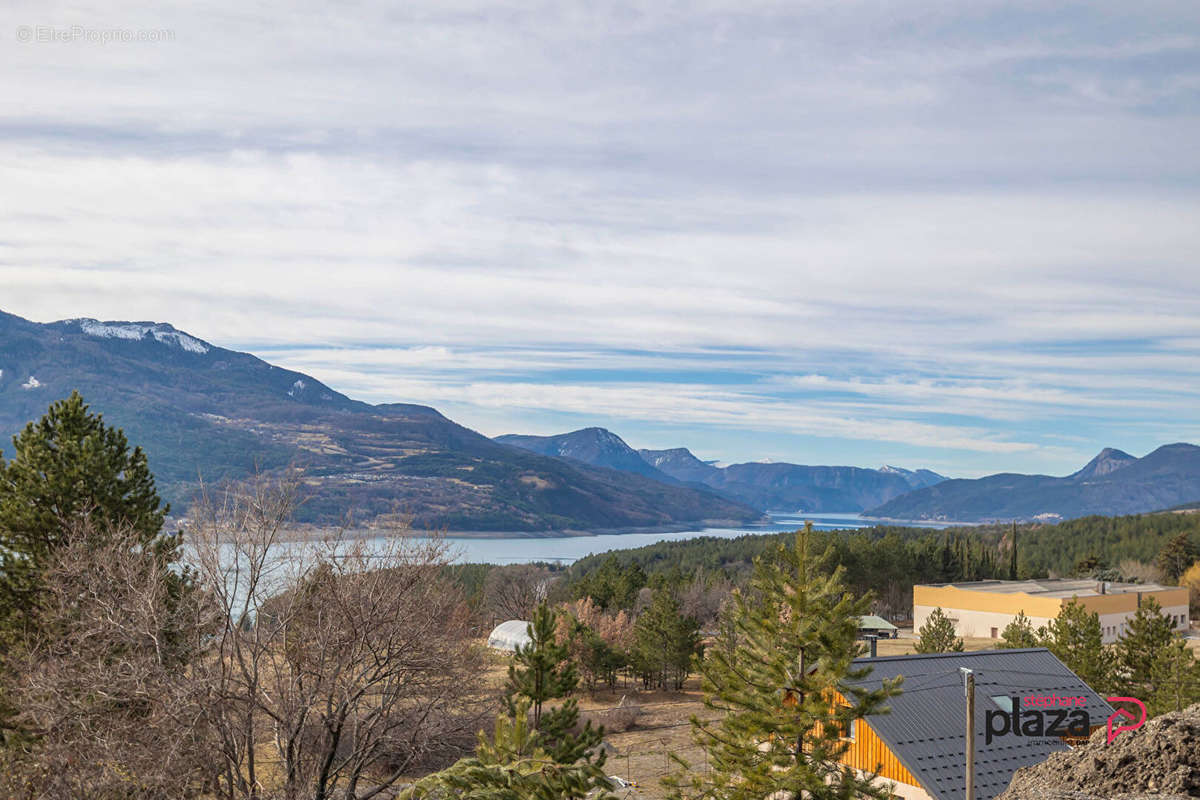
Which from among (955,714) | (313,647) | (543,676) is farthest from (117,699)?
(955,714)

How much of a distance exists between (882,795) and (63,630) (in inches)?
805

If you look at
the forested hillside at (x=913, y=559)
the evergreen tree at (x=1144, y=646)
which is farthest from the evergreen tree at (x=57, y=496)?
the forested hillside at (x=913, y=559)

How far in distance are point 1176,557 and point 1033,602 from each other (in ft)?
144

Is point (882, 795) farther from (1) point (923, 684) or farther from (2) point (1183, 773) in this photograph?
(1) point (923, 684)

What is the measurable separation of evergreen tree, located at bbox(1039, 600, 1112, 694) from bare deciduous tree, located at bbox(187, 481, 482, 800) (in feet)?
77.0

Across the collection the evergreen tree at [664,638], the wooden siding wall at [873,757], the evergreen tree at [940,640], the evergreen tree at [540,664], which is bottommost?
the evergreen tree at [664,638]

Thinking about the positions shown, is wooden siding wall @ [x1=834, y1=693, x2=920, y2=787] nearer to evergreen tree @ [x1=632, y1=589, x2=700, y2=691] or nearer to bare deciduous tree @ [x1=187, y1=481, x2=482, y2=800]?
bare deciduous tree @ [x1=187, y1=481, x2=482, y2=800]

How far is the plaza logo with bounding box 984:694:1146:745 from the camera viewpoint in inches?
957

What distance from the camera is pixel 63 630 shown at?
77.8ft

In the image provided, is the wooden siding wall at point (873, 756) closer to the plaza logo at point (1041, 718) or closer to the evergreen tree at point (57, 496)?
the plaza logo at point (1041, 718)

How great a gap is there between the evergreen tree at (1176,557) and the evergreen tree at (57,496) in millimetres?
111143

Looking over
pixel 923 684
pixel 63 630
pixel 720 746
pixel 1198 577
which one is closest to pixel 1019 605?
pixel 1198 577

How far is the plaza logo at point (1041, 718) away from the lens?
24297mm

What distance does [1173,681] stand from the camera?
31.7 meters
